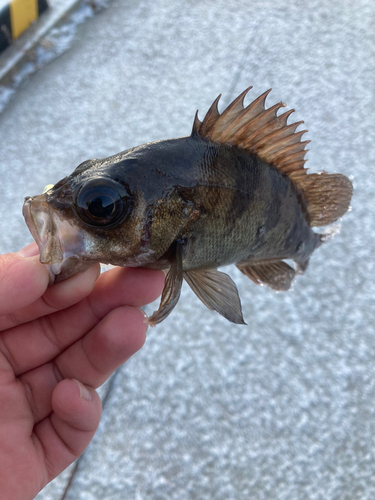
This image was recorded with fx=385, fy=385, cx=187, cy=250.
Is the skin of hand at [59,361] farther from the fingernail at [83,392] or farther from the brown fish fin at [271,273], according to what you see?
the brown fish fin at [271,273]

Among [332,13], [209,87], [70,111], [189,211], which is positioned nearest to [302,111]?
[209,87]

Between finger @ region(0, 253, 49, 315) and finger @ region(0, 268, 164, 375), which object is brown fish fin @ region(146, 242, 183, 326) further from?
finger @ region(0, 253, 49, 315)

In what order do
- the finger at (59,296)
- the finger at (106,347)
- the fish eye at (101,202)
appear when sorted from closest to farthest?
the fish eye at (101,202), the finger at (59,296), the finger at (106,347)

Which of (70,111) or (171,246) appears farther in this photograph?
(70,111)

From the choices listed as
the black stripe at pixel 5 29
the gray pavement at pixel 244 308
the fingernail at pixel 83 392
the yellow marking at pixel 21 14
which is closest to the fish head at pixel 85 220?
the fingernail at pixel 83 392

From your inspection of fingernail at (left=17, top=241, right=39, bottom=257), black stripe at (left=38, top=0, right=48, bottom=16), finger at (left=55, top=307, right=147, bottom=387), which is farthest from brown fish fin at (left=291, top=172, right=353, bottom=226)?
black stripe at (left=38, top=0, right=48, bottom=16)

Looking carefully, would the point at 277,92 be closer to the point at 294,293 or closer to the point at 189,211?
the point at 294,293
